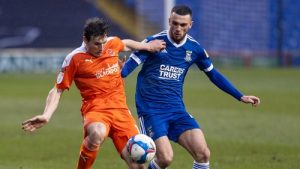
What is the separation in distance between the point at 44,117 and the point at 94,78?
130 cm

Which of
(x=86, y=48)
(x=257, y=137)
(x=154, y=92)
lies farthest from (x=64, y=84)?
(x=257, y=137)

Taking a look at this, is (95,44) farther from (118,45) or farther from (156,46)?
(156,46)

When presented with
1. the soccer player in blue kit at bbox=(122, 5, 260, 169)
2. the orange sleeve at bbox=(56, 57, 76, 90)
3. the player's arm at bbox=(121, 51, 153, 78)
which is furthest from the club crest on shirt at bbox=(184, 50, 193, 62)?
the orange sleeve at bbox=(56, 57, 76, 90)

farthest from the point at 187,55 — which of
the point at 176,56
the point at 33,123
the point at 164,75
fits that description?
the point at 33,123

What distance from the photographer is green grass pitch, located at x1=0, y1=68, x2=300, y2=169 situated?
13.0 metres

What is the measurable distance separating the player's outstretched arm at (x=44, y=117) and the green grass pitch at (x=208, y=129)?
2810 mm

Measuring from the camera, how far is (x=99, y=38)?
977 cm

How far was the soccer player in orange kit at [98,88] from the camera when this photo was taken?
9.77 meters

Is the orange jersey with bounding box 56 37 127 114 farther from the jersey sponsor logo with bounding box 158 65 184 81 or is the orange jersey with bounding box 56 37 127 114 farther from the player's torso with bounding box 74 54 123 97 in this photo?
the jersey sponsor logo with bounding box 158 65 184 81

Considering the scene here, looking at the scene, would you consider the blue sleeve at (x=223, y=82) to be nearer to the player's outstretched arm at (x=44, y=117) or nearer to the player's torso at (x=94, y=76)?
the player's torso at (x=94, y=76)

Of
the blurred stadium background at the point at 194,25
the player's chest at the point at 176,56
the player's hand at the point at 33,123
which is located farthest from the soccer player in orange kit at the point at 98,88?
the blurred stadium background at the point at 194,25

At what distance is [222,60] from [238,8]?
4.69m

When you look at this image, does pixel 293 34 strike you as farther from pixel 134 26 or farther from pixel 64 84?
pixel 64 84

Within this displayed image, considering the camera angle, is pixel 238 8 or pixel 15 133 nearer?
pixel 15 133
